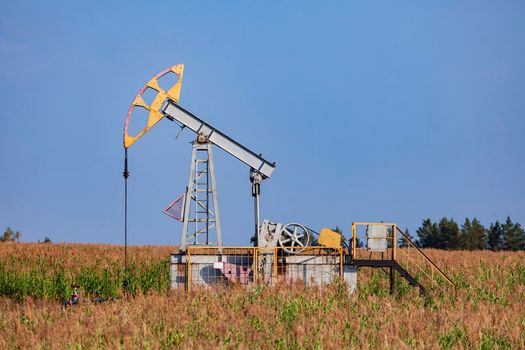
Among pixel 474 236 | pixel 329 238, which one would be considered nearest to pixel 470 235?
pixel 474 236

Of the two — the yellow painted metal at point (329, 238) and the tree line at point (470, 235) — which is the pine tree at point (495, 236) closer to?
the tree line at point (470, 235)

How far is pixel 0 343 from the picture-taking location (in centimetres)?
1210

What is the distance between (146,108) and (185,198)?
3181 mm

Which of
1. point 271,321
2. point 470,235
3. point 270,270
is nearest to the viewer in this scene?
point 271,321

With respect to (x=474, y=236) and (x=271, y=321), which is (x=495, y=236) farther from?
(x=271, y=321)

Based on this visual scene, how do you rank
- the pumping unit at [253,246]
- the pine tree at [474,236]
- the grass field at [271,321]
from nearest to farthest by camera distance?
the grass field at [271,321], the pumping unit at [253,246], the pine tree at [474,236]

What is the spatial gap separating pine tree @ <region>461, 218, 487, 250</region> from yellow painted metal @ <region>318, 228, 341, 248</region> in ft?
177

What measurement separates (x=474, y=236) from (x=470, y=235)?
0.43 m

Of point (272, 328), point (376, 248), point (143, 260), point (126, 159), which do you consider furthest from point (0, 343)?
point (143, 260)

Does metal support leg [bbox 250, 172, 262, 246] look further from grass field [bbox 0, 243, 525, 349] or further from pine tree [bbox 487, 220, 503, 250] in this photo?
pine tree [bbox 487, 220, 503, 250]

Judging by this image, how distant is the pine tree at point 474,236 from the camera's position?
73.3 meters

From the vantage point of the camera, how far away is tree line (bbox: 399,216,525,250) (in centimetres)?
7381

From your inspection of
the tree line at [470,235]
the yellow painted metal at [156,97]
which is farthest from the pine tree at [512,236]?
the yellow painted metal at [156,97]

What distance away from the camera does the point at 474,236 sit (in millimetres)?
74188
